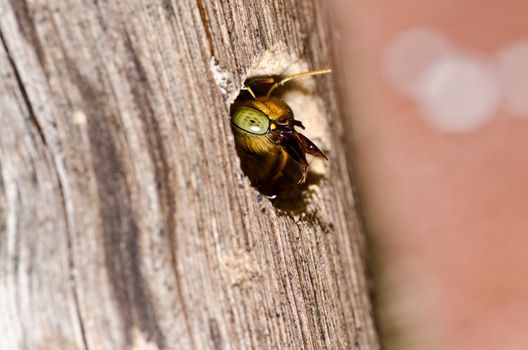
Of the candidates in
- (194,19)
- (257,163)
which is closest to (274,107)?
(257,163)

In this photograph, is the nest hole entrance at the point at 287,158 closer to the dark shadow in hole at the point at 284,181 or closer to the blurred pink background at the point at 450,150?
the dark shadow in hole at the point at 284,181

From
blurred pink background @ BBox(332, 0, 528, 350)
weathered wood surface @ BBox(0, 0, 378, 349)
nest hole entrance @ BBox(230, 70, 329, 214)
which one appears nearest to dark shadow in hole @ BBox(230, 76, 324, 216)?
nest hole entrance @ BBox(230, 70, 329, 214)

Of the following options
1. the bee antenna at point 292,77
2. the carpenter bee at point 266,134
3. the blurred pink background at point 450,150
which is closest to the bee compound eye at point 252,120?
the carpenter bee at point 266,134

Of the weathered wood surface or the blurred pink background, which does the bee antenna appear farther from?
the blurred pink background

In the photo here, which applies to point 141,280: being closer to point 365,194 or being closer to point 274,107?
point 274,107

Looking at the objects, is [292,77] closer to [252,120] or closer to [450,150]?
[252,120]
